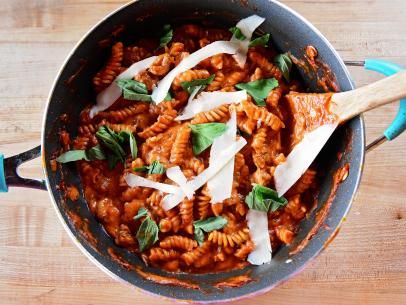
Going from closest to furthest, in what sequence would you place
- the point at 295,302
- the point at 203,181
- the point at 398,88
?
the point at 398,88 → the point at 203,181 → the point at 295,302

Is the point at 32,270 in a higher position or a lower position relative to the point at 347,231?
lower

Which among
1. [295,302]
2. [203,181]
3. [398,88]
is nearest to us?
[398,88]

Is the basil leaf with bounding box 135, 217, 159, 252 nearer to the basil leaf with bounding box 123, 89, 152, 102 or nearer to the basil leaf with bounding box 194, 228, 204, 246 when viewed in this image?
the basil leaf with bounding box 194, 228, 204, 246

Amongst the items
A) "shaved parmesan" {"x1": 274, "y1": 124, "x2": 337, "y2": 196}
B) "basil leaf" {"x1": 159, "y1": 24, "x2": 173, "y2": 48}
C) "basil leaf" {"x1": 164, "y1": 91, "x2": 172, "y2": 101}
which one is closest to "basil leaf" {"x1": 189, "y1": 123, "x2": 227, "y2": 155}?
"basil leaf" {"x1": 164, "y1": 91, "x2": 172, "y2": 101}

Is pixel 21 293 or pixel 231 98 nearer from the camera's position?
pixel 231 98

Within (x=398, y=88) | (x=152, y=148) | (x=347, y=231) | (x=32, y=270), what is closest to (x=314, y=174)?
(x=347, y=231)

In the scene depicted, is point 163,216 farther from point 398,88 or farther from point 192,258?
point 398,88

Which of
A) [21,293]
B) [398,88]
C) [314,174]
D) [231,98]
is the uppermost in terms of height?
[398,88]

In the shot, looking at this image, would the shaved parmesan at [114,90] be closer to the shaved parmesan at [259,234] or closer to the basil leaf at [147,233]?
the basil leaf at [147,233]
